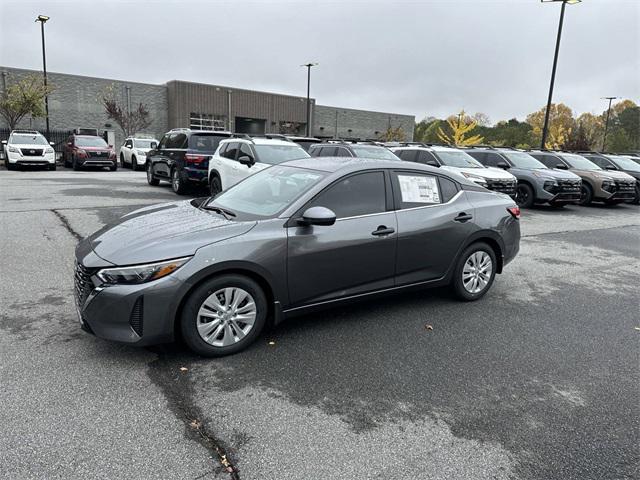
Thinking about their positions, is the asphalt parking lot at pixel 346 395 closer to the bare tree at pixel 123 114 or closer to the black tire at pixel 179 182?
the black tire at pixel 179 182

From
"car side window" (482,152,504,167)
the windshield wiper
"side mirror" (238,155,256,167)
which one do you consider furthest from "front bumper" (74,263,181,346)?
"car side window" (482,152,504,167)

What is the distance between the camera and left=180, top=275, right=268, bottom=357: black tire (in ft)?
12.0

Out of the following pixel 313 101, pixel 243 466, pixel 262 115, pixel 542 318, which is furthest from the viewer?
pixel 313 101

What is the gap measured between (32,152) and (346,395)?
22.7 m

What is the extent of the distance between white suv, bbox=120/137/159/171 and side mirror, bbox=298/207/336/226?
2232cm

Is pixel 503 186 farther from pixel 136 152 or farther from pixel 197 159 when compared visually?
pixel 136 152

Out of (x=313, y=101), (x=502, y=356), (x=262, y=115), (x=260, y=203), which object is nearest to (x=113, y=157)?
(x=260, y=203)

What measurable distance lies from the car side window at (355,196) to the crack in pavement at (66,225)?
5.20m

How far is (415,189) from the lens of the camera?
500cm

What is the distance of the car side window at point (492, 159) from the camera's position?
15641 millimetres

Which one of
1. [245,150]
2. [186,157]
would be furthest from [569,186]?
[186,157]

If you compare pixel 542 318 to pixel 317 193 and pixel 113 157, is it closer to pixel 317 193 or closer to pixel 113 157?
pixel 317 193

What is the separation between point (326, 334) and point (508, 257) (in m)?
2.62

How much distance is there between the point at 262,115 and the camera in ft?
164
